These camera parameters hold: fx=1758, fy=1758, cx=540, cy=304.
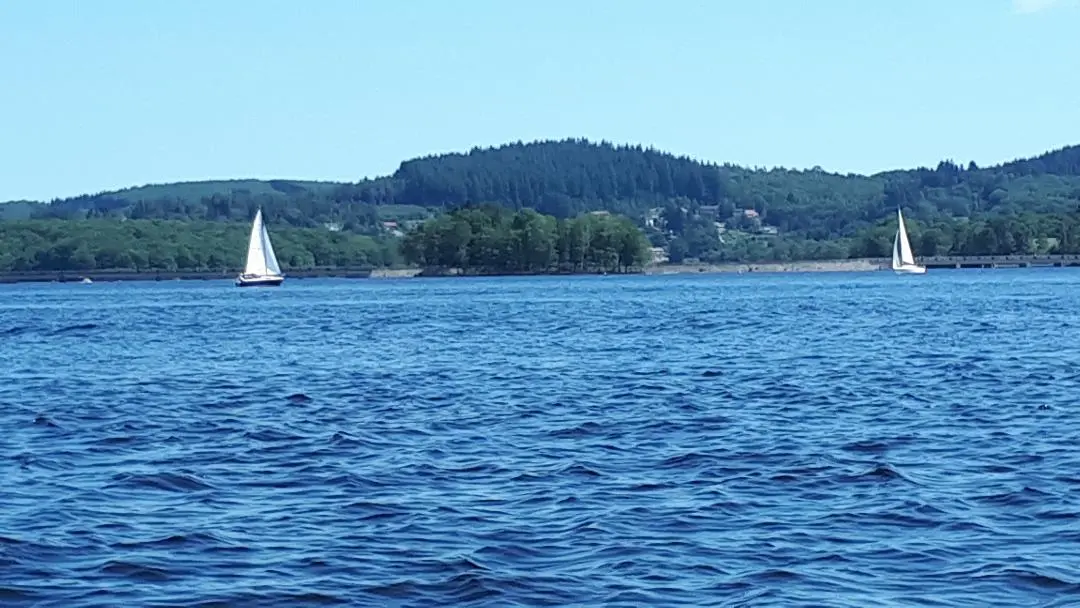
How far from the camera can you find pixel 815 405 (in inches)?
1369

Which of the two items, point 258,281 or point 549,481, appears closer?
point 549,481

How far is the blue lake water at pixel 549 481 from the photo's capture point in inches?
714

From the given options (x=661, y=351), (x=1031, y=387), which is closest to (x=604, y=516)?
(x=1031, y=387)

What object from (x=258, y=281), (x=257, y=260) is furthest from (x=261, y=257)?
(x=258, y=281)

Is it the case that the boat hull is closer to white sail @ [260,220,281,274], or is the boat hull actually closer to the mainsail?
the mainsail

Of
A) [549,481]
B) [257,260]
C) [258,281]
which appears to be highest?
[257,260]

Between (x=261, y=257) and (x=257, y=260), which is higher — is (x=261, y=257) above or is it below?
above

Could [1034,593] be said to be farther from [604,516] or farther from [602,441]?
[602,441]

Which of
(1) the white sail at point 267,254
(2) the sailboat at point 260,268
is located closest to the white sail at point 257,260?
(2) the sailboat at point 260,268

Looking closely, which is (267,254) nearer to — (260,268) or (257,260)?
(257,260)

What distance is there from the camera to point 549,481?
24.4 metres

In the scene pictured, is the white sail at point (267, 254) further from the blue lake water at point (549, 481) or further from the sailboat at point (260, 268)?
the blue lake water at point (549, 481)

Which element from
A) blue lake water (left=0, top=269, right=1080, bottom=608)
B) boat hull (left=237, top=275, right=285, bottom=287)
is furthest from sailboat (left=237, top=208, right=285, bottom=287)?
blue lake water (left=0, top=269, right=1080, bottom=608)

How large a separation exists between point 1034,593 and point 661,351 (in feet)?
125
